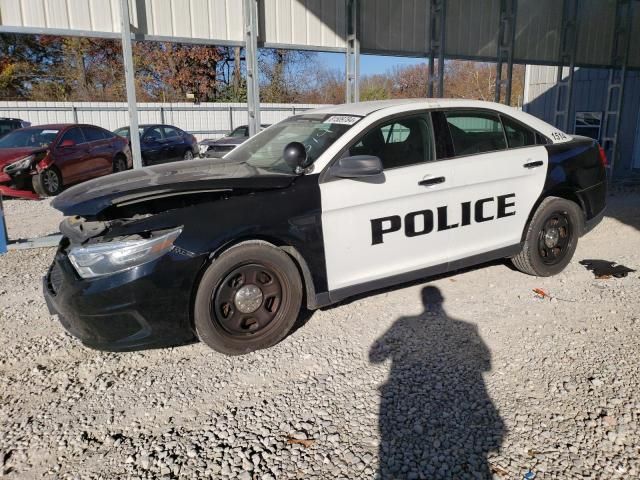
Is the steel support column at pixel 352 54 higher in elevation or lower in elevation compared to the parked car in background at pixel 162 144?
higher

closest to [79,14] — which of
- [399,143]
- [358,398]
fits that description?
[399,143]

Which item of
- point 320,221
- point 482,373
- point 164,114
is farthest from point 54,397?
point 164,114

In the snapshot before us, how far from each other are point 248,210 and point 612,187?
1098 centimetres

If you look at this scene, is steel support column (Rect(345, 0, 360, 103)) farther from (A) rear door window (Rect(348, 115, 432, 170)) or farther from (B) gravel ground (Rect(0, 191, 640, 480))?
(B) gravel ground (Rect(0, 191, 640, 480))

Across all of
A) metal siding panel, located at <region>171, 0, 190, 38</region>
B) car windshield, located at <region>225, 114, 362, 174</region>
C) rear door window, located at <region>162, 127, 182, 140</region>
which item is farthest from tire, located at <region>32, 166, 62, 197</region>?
car windshield, located at <region>225, 114, 362, 174</region>

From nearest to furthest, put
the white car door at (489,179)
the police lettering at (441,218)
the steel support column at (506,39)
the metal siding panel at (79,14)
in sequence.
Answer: the police lettering at (441,218) < the white car door at (489,179) < the metal siding panel at (79,14) < the steel support column at (506,39)

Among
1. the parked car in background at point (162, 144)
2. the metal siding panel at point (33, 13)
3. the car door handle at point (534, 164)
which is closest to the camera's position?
the car door handle at point (534, 164)

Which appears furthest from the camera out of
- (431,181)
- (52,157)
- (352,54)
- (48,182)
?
(52,157)

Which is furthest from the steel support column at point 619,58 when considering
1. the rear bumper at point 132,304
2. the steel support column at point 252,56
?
the rear bumper at point 132,304

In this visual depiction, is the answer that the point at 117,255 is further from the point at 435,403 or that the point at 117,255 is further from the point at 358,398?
the point at 435,403

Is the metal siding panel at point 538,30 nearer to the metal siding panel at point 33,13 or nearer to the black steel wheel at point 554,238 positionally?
the black steel wheel at point 554,238

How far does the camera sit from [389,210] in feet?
12.9

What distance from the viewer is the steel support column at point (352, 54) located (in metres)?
9.34

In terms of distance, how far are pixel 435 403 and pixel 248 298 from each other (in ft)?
4.46
